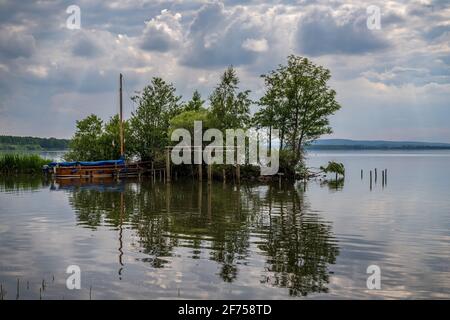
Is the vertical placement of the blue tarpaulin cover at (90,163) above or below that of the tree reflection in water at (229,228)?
above

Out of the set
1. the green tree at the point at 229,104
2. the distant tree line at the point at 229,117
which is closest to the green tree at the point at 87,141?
the distant tree line at the point at 229,117

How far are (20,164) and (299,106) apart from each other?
34.0 meters

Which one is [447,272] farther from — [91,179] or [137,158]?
[137,158]

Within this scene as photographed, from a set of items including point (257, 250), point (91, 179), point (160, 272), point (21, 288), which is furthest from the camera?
point (91, 179)

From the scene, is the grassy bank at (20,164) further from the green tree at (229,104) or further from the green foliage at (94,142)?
the green tree at (229,104)

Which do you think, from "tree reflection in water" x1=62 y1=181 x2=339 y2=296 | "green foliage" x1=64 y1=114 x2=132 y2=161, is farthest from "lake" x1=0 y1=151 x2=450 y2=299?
"green foliage" x1=64 y1=114 x2=132 y2=161

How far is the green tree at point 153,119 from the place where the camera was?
5469cm

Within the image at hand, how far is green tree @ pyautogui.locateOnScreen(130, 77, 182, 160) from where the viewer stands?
54691mm

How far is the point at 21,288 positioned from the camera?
36.8ft

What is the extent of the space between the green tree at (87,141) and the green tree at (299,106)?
1867cm

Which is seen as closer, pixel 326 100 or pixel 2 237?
pixel 2 237
